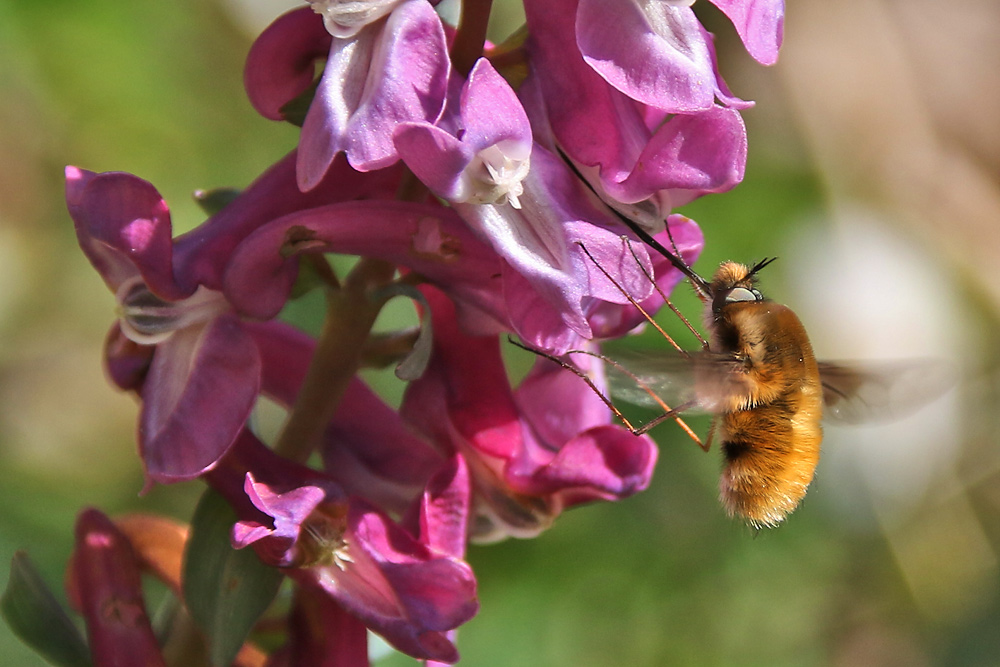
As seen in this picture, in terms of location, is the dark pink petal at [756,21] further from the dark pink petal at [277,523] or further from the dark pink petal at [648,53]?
the dark pink petal at [277,523]

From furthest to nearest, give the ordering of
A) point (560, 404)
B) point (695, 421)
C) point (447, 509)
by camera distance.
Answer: point (695, 421)
point (560, 404)
point (447, 509)

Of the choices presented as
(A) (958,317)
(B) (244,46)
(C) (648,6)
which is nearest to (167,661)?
(C) (648,6)

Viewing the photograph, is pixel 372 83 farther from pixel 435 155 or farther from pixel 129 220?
pixel 129 220

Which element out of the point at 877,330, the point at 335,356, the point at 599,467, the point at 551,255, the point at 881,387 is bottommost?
the point at 877,330

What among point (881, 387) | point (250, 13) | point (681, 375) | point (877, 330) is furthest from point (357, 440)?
point (877, 330)

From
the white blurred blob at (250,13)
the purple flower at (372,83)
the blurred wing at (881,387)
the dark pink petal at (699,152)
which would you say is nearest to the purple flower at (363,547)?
the purple flower at (372,83)

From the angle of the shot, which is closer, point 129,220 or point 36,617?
point 129,220
